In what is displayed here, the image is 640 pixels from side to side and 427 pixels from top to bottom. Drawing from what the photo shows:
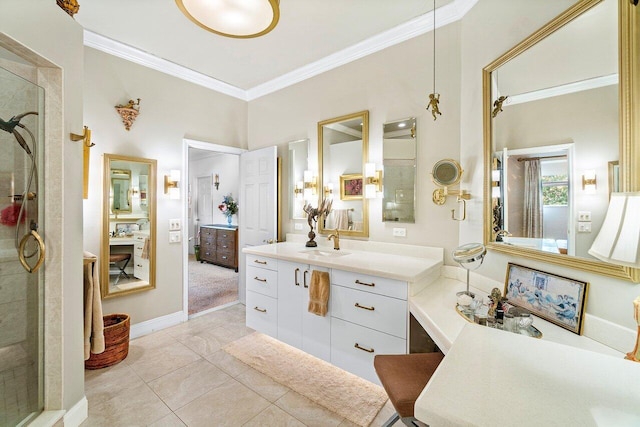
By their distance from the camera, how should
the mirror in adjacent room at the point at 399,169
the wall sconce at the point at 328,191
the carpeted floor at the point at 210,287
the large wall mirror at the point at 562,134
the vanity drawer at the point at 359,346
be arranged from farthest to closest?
the carpeted floor at the point at 210,287, the wall sconce at the point at 328,191, the mirror in adjacent room at the point at 399,169, the vanity drawer at the point at 359,346, the large wall mirror at the point at 562,134

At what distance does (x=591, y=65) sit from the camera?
119 cm

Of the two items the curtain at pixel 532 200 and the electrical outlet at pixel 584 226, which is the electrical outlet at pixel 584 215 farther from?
the curtain at pixel 532 200

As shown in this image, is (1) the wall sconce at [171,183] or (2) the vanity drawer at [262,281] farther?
(1) the wall sconce at [171,183]

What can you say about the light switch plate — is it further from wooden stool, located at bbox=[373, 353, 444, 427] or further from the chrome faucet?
wooden stool, located at bbox=[373, 353, 444, 427]

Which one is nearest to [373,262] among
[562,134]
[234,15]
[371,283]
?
[371,283]

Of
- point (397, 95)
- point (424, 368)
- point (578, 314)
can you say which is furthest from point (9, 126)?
point (578, 314)

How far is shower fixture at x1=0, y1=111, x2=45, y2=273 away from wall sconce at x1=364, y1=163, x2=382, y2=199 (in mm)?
2427

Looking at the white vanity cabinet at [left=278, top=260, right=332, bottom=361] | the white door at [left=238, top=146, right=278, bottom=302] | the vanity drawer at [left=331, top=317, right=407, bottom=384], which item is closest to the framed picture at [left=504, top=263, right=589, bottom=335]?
the vanity drawer at [left=331, top=317, right=407, bottom=384]

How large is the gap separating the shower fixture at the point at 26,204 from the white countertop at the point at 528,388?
6.92 feet

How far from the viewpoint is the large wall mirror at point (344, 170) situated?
2.81m

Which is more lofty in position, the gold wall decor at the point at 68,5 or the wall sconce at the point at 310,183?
the gold wall decor at the point at 68,5

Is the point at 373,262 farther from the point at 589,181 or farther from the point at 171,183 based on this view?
the point at 171,183

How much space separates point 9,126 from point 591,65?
2987 mm

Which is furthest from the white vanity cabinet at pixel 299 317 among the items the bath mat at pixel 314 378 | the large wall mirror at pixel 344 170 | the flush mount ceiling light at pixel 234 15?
the flush mount ceiling light at pixel 234 15
